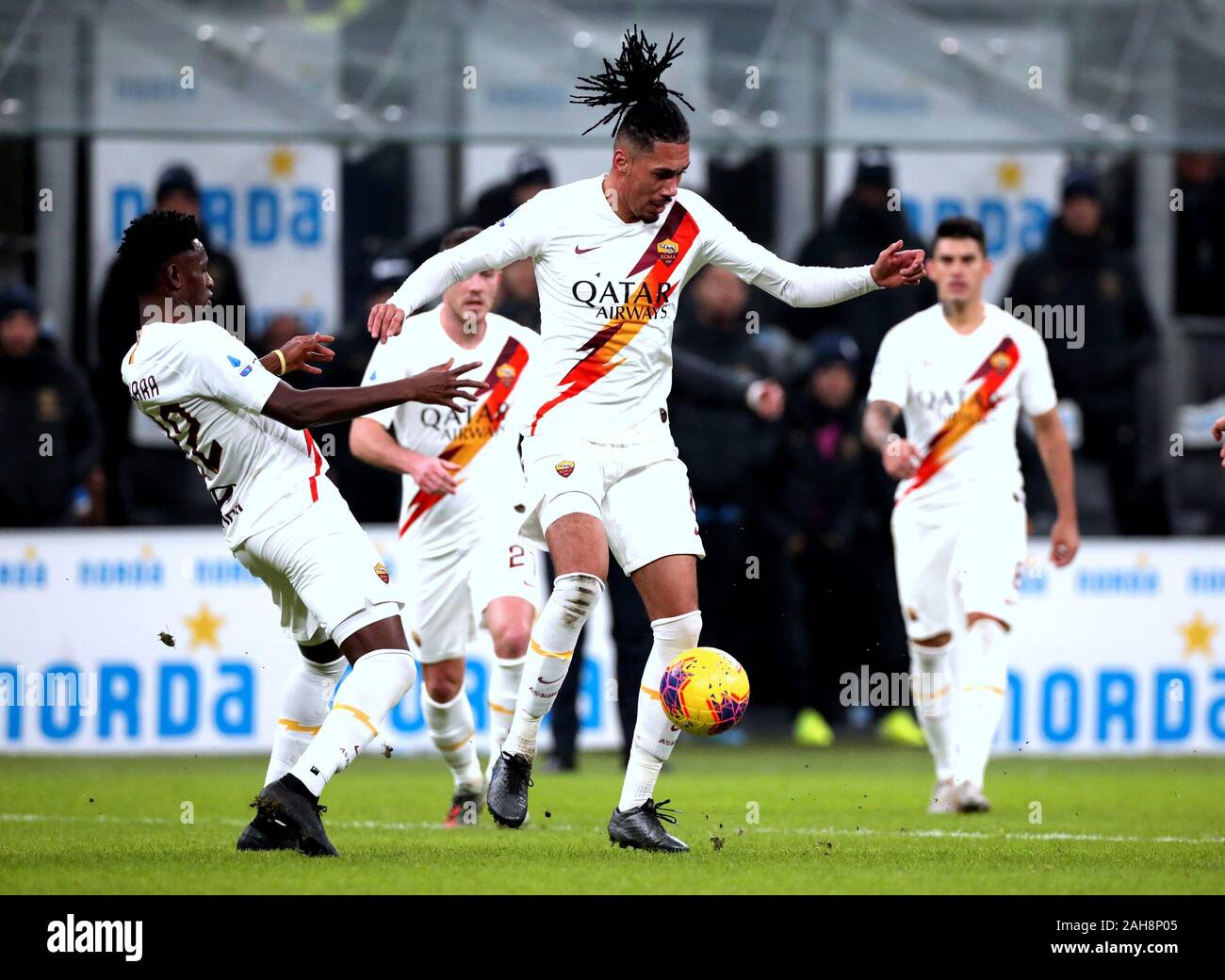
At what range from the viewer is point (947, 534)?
1001cm

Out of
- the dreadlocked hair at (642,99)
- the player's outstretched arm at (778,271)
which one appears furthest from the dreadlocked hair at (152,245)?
the player's outstretched arm at (778,271)

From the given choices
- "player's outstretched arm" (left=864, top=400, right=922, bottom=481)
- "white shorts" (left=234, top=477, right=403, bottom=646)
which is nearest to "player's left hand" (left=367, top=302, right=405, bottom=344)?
"white shorts" (left=234, top=477, right=403, bottom=646)

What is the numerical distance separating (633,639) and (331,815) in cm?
234

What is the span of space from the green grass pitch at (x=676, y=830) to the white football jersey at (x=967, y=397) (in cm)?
167

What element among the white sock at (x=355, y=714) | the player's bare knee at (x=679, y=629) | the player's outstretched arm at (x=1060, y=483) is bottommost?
the white sock at (x=355, y=714)

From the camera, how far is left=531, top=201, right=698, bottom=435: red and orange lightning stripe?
25.1 feet

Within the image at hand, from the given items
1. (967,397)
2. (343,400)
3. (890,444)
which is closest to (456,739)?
(890,444)

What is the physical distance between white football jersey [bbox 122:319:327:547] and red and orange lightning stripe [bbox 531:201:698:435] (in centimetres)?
102

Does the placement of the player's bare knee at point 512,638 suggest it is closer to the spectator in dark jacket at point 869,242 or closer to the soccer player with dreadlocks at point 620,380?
the soccer player with dreadlocks at point 620,380

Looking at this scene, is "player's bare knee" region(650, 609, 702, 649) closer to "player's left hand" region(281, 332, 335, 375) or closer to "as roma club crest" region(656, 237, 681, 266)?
"as roma club crest" region(656, 237, 681, 266)

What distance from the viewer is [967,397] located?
10070mm

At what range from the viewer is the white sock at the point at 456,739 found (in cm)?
920
